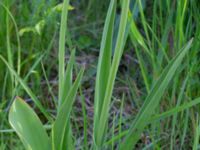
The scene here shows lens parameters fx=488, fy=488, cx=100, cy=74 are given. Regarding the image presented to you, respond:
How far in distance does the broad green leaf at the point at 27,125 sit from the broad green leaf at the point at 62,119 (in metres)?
0.02

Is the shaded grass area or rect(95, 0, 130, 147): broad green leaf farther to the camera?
the shaded grass area

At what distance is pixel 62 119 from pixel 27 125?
0.06 meters

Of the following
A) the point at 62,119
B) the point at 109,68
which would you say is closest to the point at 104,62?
the point at 109,68

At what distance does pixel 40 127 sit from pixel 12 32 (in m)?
0.74

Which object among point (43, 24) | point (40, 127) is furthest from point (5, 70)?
point (40, 127)

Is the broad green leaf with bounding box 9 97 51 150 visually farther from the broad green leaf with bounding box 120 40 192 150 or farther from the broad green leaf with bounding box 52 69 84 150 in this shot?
the broad green leaf with bounding box 120 40 192 150

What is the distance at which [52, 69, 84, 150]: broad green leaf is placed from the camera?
80 cm

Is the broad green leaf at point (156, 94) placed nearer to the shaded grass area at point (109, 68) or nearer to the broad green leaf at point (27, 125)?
the shaded grass area at point (109, 68)

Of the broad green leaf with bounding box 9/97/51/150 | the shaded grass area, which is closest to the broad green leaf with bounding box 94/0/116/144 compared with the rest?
the shaded grass area

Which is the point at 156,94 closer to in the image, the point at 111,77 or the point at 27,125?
the point at 111,77

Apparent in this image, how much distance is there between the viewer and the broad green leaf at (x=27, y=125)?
2.65ft

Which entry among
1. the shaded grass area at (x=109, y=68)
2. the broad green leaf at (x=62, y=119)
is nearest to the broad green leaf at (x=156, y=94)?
the shaded grass area at (x=109, y=68)

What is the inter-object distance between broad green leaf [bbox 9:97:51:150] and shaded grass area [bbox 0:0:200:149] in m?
0.10

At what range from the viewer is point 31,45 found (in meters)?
1.53
